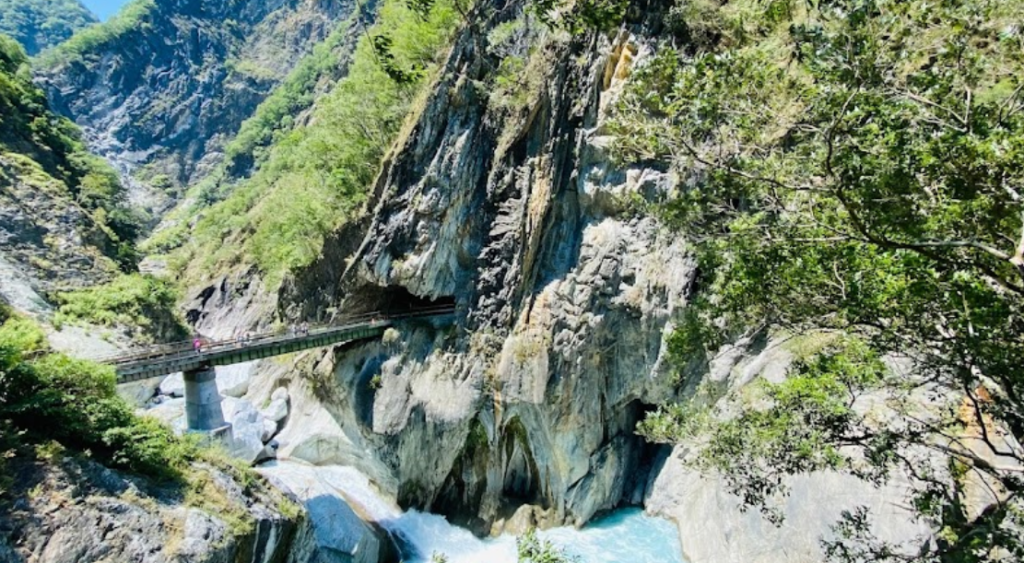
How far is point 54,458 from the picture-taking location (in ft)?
24.9

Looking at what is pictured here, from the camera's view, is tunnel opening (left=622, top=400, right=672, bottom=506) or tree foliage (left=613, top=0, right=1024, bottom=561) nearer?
tree foliage (left=613, top=0, right=1024, bottom=561)

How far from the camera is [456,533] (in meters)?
15.8

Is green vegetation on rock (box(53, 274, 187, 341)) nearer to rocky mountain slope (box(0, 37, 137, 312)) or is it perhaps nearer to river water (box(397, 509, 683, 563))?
rocky mountain slope (box(0, 37, 137, 312))

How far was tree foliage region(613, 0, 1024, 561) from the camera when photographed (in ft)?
12.8

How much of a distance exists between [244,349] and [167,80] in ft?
290

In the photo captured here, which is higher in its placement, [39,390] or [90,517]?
[39,390]

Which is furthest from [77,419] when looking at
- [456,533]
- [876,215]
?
[876,215]

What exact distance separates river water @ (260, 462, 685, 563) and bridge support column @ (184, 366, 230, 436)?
2.39 meters

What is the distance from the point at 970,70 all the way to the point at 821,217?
5.50 feet

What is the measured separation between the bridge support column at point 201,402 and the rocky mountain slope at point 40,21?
4772 inches

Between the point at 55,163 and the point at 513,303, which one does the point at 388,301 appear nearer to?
the point at 513,303

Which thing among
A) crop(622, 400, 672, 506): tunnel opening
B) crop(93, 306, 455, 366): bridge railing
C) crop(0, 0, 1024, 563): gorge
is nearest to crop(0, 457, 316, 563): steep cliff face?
crop(0, 0, 1024, 563): gorge

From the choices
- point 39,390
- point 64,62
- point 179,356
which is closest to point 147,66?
point 64,62

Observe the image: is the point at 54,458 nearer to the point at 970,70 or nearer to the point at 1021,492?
the point at 1021,492
